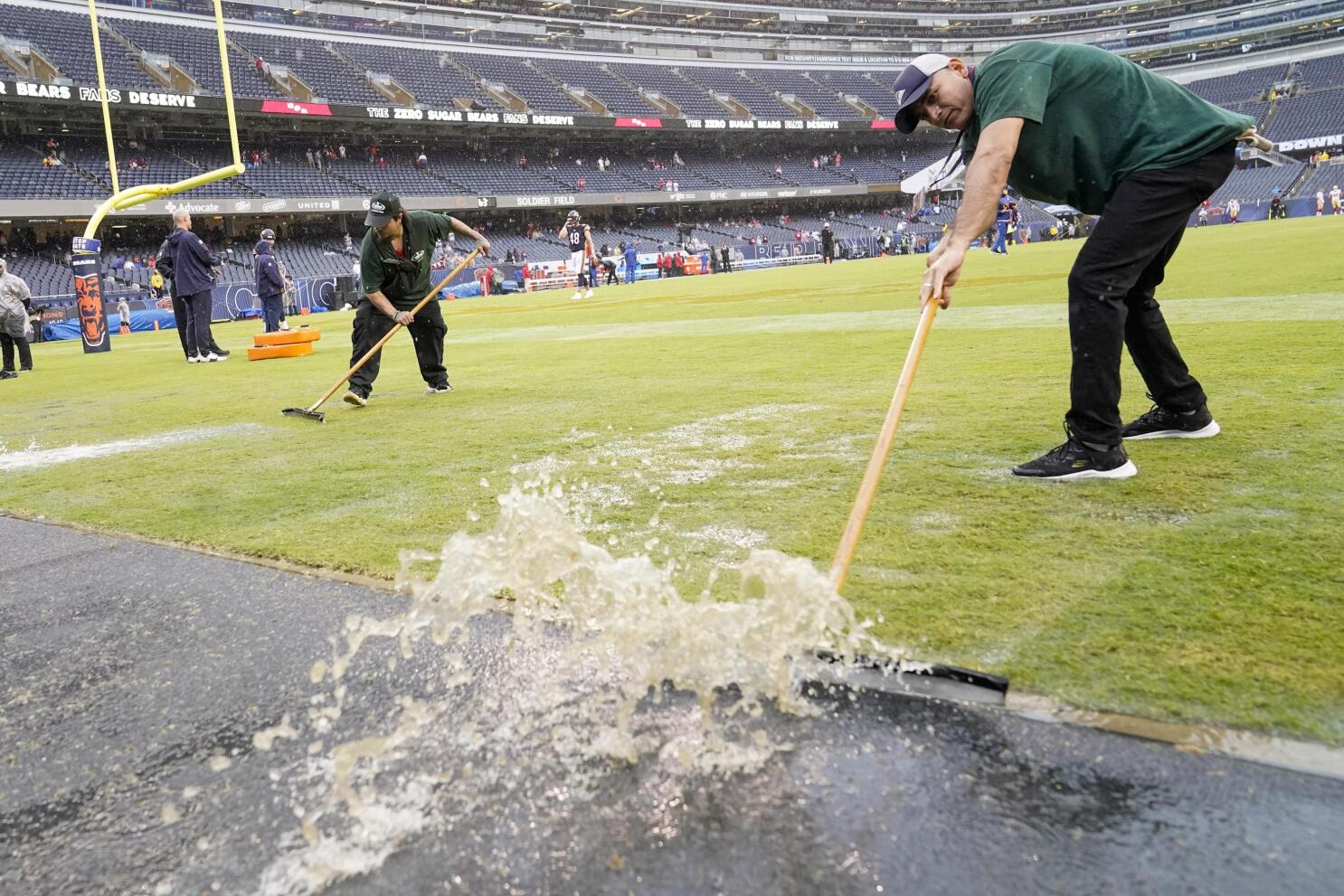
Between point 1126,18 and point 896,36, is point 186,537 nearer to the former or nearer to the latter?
point 896,36

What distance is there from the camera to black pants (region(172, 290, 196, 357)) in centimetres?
1429

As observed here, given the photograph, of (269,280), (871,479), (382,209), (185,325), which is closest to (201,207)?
(269,280)

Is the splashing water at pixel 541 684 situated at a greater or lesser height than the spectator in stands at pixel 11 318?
lesser

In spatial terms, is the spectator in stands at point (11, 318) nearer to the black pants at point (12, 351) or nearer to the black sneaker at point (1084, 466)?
the black pants at point (12, 351)

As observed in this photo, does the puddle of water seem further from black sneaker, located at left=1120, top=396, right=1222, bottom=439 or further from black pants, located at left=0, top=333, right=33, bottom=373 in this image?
black pants, located at left=0, top=333, right=33, bottom=373

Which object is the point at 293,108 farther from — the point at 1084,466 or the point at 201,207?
the point at 1084,466

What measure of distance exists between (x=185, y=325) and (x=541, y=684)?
14.6 m

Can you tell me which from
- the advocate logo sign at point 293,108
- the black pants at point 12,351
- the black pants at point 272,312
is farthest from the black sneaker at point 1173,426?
the advocate logo sign at point 293,108

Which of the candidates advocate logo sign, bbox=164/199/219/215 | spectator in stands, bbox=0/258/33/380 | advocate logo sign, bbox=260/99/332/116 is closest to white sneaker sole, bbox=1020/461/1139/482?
spectator in stands, bbox=0/258/33/380

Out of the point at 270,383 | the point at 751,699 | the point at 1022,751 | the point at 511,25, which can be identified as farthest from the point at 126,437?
the point at 511,25

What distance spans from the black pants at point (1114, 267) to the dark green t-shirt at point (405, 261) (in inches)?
222

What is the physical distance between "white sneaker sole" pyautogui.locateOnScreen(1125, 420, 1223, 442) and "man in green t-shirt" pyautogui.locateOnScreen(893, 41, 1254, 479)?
722 millimetres

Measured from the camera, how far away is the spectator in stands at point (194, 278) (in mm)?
13586

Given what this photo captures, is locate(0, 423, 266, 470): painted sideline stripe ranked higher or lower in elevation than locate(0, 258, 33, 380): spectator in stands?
lower
